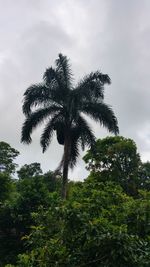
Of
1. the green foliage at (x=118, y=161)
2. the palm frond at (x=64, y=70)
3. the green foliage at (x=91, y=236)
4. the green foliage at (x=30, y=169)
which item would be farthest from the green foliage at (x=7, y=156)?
the green foliage at (x=91, y=236)

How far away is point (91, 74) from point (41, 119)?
3430 mm

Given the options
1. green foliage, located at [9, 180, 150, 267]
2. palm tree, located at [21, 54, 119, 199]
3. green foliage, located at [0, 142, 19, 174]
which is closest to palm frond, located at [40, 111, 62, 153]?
palm tree, located at [21, 54, 119, 199]

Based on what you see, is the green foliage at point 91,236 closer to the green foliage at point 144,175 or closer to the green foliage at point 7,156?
the green foliage at point 144,175

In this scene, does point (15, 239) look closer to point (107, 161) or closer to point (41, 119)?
point (41, 119)

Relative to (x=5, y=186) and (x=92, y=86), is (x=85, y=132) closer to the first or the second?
(x=92, y=86)

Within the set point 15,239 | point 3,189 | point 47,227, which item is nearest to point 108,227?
point 47,227

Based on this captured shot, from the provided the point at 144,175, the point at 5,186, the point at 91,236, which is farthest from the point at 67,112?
the point at 144,175

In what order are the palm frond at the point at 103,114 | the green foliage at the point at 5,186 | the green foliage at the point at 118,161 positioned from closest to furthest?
the palm frond at the point at 103,114 → the green foliage at the point at 5,186 → the green foliage at the point at 118,161

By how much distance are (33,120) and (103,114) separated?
3456 mm

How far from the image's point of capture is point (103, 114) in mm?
26875

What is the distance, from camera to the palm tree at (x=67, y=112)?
88.1ft

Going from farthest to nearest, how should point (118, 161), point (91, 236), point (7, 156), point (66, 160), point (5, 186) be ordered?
point (7, 156) < point (118, 161) < point (5, 186) < point (66, 160) < point (91, 236)

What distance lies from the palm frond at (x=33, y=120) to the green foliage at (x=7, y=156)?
3430cm

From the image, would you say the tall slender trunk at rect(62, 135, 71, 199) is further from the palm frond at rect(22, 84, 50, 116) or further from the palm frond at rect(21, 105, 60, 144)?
the palm frond at rect(22, 84, 50, 116)
